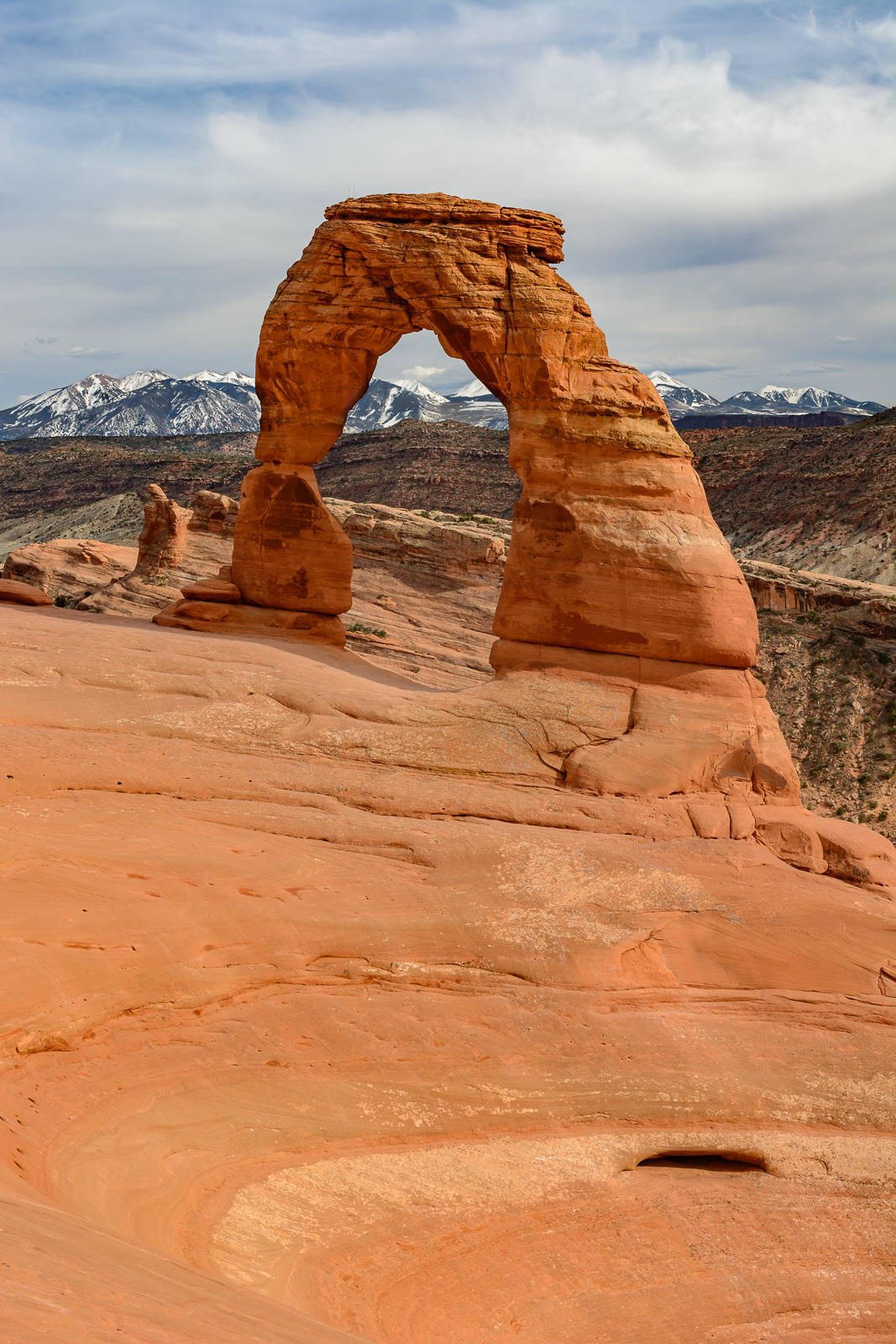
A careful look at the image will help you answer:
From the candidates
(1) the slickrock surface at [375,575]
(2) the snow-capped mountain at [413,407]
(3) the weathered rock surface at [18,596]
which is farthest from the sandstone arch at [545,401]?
(2) the snow-capped mountain at [413,407]

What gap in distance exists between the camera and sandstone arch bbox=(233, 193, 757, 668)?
14977 millimetres

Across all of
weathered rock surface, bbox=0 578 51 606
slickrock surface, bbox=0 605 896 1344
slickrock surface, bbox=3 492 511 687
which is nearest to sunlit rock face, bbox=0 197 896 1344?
slickrock surface, bbox=0 605 896 1344

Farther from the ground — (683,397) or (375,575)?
(683,397)

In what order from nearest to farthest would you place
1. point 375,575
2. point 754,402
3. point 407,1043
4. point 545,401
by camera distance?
point 407,1043
point 545,401
point 375,575
point 754,402

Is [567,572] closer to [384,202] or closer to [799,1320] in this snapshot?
[384,202]

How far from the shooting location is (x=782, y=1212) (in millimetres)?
8891

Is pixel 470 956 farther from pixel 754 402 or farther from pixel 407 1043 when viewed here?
pixel 754 402

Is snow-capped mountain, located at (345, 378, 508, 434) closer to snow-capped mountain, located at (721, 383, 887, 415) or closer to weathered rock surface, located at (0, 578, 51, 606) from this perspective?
snow-capped mountain, located at (721, 383, 887, 415)

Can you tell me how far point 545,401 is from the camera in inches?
617

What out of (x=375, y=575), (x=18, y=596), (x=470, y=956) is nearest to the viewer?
(x=470, y=956)

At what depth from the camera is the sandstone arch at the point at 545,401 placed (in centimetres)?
1498

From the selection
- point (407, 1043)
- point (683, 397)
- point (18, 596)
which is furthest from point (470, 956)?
point (683, 397)

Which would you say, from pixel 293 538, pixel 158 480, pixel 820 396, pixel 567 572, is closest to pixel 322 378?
pixel 293 538

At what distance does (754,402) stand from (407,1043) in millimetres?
164437
